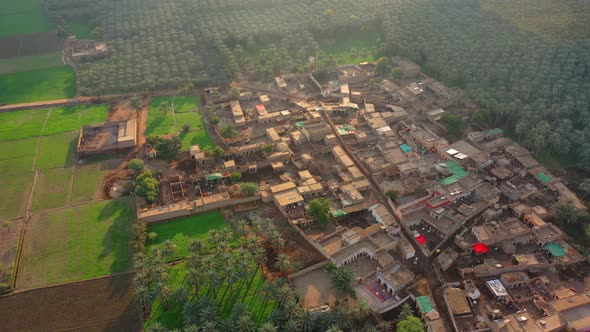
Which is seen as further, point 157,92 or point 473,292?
point 157,92

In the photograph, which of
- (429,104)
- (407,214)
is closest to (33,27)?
(429,104)

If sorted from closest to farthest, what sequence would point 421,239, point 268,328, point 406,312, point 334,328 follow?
point 334,328
point 268,328
point 406,312
point 421,239

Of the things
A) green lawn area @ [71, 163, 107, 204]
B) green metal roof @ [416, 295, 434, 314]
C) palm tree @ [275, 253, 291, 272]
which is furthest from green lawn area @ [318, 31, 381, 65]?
green metal roof @ [416, 295, 434, 314]

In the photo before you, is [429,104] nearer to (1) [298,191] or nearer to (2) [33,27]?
(1) [298,191]

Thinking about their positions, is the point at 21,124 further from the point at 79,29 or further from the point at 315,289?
the point at 315,289

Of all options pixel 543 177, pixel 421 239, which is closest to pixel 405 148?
pixel 421 239

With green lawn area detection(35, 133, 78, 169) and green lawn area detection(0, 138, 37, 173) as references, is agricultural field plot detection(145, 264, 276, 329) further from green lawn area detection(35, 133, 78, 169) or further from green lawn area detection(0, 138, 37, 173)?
green lawn area detection(0, 138, 37, 173)
